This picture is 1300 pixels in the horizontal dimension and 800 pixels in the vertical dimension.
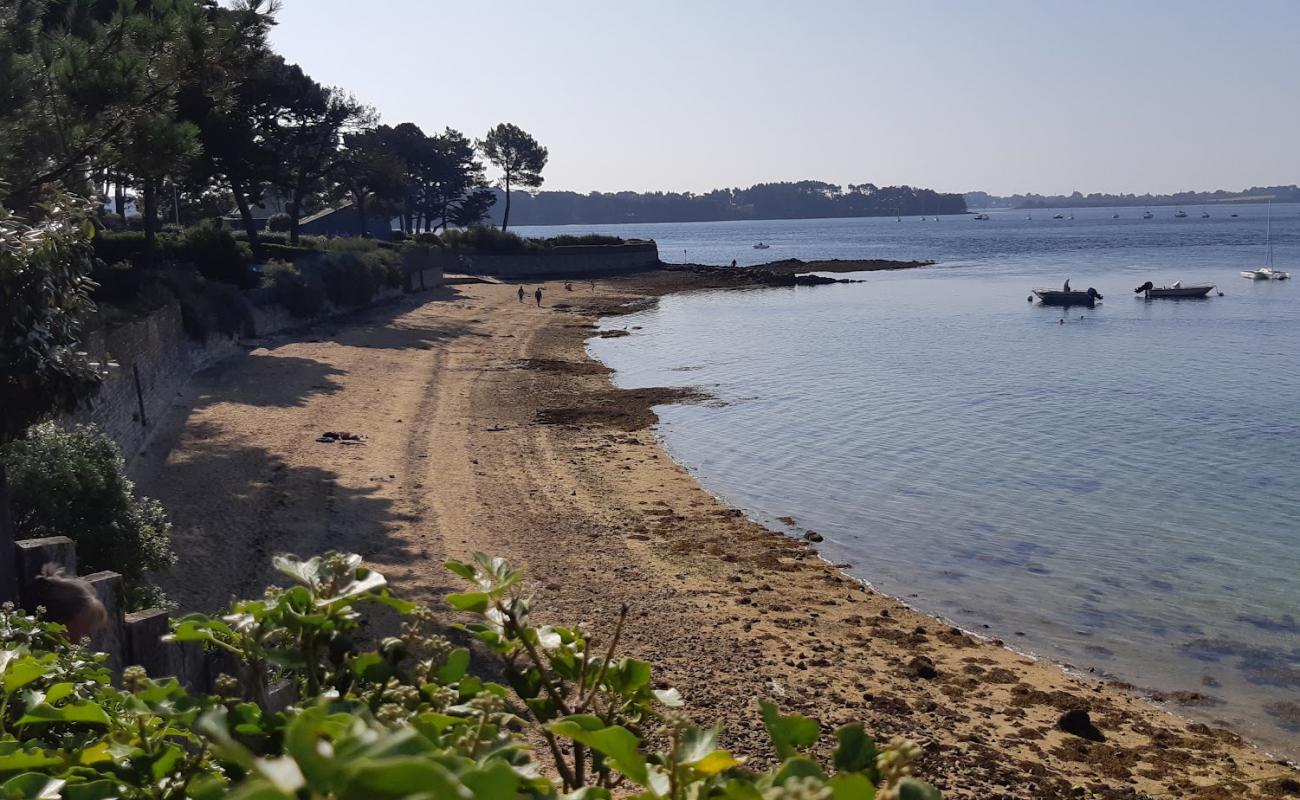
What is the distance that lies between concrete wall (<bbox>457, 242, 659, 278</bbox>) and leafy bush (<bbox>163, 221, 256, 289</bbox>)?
1498 inches

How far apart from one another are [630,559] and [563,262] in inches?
2491

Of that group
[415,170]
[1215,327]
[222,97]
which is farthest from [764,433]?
[415,170]

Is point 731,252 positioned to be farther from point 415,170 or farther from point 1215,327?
point 1215,327

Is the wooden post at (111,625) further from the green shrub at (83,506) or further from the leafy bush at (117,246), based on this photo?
the leafy bush at (117,246)

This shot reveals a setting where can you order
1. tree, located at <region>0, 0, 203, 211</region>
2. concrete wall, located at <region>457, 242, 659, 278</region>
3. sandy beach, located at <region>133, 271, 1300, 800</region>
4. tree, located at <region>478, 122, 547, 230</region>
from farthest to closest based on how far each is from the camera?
tree, located at <region>478, 122, 547, 230</region> < concrete wall, located at <region>457, 242, 659, 278</region> < tree, located at <region>0, 0, 203, 211</region> < sandy beach, located at <region>133, 271, 1300, 800</region>

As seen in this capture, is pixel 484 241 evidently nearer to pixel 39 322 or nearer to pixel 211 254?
pixel 211 254

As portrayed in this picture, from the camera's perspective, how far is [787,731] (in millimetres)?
1460

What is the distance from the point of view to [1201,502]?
61.3ft

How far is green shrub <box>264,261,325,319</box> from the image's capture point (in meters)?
35.0

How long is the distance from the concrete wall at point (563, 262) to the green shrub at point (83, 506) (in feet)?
203

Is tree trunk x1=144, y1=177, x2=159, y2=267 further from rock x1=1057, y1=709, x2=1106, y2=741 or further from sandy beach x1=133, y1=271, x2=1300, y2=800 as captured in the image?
rock x1=1057, y1=709, x2=1106, y2=741

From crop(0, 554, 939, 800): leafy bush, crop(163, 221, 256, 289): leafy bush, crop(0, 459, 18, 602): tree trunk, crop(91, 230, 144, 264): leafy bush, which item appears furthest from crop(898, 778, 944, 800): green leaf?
crop(163, 221, 256, 289): leafy bush

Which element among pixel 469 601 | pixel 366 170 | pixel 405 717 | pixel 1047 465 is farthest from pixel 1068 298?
pixel 405 717

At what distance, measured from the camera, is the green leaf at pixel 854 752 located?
4.68 feet
